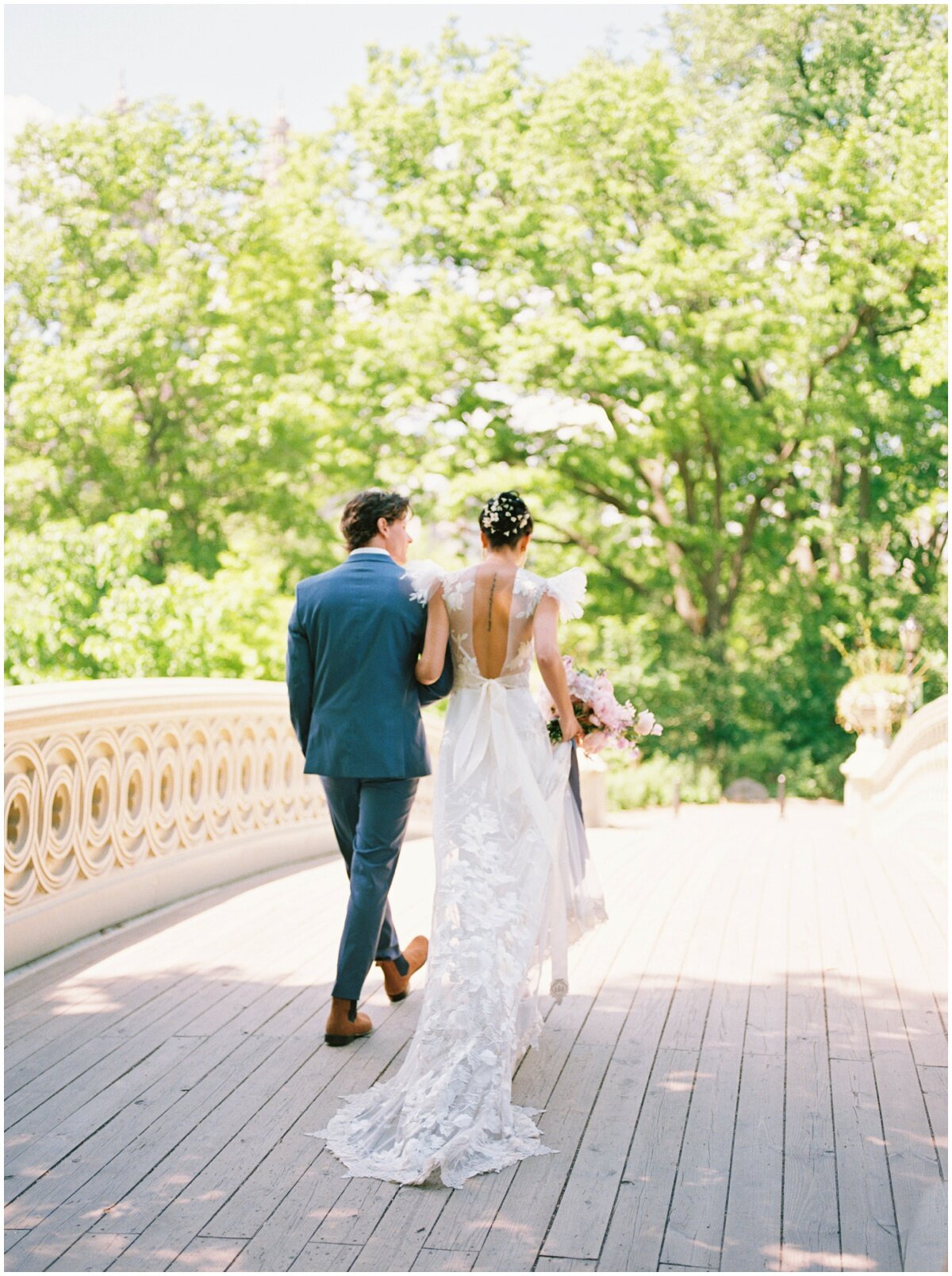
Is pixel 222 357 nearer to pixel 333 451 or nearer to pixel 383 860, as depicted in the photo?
pixel 333 451

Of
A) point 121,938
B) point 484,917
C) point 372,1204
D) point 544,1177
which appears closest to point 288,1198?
point 372,1204

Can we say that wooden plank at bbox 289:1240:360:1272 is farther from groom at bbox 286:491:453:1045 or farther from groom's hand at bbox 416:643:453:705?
groom's hand at bbox 416:643:453:705

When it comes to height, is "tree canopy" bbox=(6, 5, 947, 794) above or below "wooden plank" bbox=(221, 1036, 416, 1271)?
above

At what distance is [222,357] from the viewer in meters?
23.2

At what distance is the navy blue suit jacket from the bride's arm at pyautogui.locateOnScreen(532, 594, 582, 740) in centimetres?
38

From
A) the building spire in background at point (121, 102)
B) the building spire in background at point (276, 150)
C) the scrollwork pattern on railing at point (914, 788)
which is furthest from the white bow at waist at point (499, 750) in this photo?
the building spire in background at point (121, 102)

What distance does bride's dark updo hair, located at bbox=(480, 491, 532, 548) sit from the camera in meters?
4.26

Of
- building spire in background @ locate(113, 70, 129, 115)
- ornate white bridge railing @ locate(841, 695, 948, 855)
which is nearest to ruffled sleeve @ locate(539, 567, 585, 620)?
ornate white bridge railing @ locate(841, 695, 948, 855)

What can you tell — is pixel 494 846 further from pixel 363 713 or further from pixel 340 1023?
pixel 340 1023

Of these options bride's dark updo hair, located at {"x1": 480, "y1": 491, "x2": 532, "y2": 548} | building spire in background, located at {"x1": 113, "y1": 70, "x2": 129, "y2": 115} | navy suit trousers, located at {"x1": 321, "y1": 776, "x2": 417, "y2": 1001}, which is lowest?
navy suit trousers, located at {"x1": 321, "y1": 776, "x2": 417, "y2": 1001}

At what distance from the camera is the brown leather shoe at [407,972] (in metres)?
5.07

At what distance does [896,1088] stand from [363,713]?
6.88 feet

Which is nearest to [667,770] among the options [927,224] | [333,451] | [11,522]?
[333,451]

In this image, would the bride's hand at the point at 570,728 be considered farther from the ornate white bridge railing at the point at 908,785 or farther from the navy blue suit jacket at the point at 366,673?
the ornate white bridge railing at the point at 908,785
